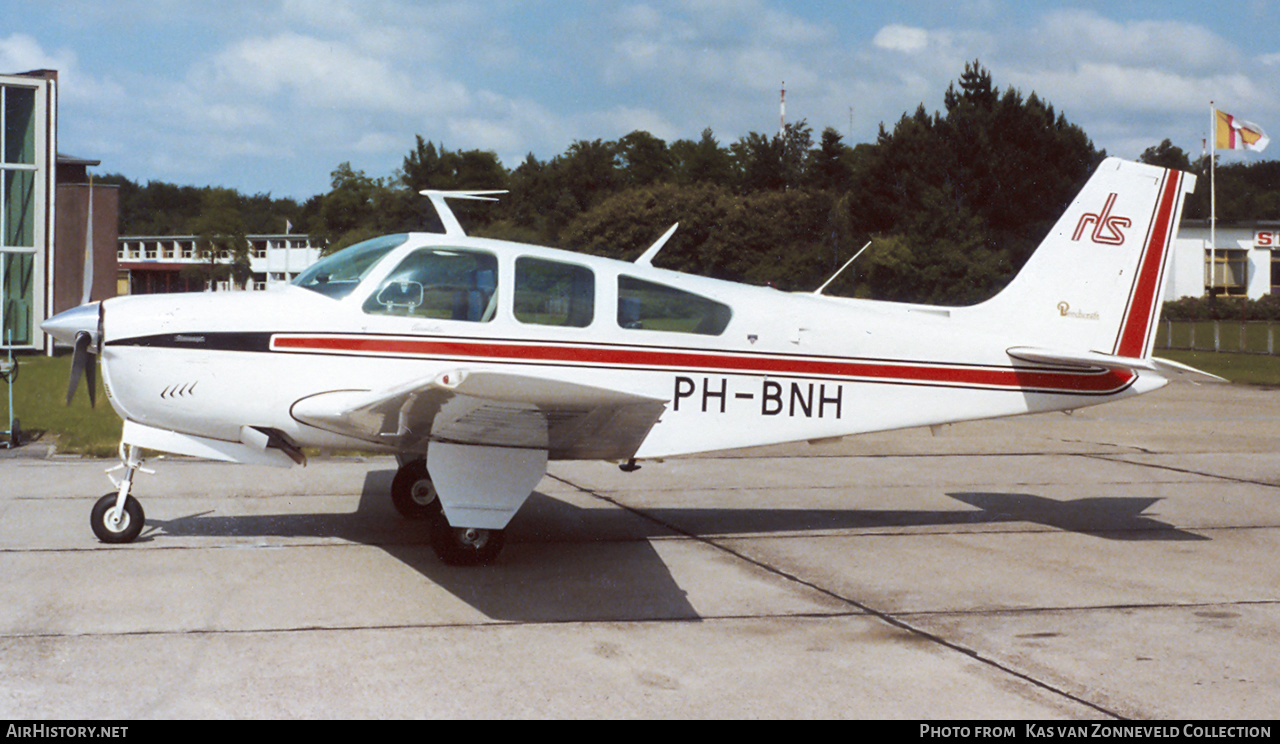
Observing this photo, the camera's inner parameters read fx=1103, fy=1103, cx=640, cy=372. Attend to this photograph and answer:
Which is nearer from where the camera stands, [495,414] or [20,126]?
[495,414]

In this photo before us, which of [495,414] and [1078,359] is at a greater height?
[1078,359]

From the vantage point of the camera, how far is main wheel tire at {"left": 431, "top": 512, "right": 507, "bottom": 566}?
22.1 feet

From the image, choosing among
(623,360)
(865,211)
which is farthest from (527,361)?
(865,211)

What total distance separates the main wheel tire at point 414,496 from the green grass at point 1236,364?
66.8 feet

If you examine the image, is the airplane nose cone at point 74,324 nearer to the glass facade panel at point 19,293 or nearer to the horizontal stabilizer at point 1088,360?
the horizontal stabilizer at point 1088,360

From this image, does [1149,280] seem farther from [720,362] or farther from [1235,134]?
[1235,134]

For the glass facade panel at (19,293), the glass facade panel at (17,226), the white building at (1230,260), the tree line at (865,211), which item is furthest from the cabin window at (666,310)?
the white building at (1230,260)

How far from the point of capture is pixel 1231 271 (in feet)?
225

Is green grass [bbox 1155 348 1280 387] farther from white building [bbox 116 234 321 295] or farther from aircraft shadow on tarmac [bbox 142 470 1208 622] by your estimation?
white building [bbox 116 234 321 295]

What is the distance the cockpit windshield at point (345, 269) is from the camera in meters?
6.98

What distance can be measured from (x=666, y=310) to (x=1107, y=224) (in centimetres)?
357

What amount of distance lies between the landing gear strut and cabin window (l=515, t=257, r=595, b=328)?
271cm
